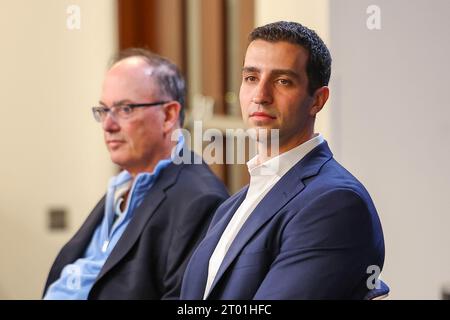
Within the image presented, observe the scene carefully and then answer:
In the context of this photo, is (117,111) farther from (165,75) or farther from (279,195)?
(279,195)

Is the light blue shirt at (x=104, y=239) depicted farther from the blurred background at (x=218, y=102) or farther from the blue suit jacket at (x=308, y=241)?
the blue suit jacket at (x=308, y=241)

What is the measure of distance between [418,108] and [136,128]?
1.71 feet

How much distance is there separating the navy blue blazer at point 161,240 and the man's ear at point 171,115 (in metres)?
0.09

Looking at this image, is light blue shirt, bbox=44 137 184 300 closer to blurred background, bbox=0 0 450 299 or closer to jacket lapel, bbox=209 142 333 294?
blurred background, bbox=0 0 450 299

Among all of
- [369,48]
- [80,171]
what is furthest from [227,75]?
[369,48]

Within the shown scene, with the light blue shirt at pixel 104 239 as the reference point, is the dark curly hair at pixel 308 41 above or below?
above

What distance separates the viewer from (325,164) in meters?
1.28

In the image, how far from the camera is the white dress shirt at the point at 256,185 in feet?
Result: 4.22

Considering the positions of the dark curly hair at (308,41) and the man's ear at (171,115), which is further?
the man's ear at (171,115)

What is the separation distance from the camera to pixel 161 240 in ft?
5.51

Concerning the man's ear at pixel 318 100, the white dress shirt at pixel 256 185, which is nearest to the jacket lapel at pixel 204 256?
the white dress shirt at pixel 256 185

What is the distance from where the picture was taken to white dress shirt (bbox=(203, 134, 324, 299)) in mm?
1287

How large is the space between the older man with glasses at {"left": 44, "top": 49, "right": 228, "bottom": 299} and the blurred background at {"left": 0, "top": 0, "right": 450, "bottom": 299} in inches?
6.2

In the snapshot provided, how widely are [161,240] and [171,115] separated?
0.23 meters
